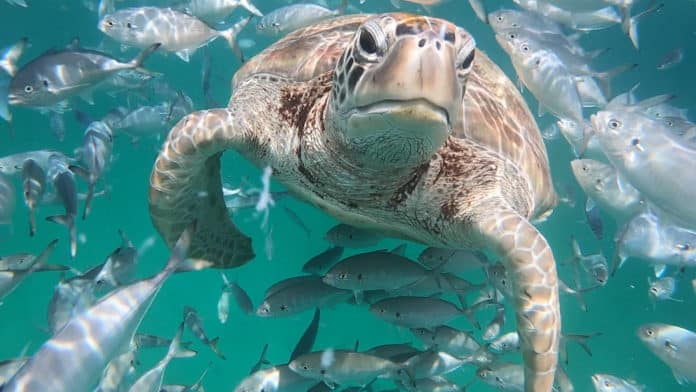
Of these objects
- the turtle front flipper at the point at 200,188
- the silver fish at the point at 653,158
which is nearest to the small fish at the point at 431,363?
the turtle front flipper at the point at 200,188

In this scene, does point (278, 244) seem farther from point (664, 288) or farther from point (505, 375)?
point (505, 375)

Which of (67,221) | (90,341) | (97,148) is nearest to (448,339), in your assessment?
(90,341)

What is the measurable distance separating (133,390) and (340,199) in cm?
178

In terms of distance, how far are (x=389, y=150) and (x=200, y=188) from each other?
1.63 metres

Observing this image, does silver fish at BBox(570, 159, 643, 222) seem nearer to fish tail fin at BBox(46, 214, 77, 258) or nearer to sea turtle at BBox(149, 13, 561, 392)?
sea turtle at BBox(149, 13, 561, 392)

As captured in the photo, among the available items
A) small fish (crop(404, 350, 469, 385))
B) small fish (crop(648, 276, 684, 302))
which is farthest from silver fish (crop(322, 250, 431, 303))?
small fish (crop(648, 276, 684, 302))

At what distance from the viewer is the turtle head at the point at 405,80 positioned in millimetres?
1495

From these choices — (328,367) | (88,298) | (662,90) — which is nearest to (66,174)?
(88,298)

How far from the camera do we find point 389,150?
75.0 inches

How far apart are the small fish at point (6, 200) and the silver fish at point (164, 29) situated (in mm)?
2009

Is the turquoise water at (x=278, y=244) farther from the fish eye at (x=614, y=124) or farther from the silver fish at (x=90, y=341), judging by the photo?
the silver fish at (x=90, y=341)

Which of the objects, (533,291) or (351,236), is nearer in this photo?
(533,291)

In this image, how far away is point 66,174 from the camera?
11.2 ft

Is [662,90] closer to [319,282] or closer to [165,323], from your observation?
[319,282]
